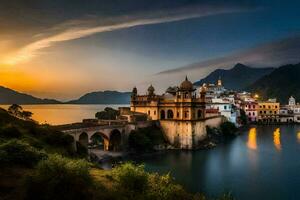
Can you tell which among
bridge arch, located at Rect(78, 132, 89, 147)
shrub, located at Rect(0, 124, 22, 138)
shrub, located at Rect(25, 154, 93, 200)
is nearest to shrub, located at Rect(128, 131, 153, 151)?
bridge arch, located at Rect(78, 132, 89, 147)

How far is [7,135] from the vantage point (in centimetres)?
2591

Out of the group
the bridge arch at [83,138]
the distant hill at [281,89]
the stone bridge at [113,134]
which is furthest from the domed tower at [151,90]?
the distant hill at [281,89]

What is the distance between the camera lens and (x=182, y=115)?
55.6 m

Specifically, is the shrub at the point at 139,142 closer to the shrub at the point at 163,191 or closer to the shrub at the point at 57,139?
the shrub at the point at 57,139

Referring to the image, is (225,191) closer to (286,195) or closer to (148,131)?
(286,195)

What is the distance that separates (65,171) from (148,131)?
37.1 meters

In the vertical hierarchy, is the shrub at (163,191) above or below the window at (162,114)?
below

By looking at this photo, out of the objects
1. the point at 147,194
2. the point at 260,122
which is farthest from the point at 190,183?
the point at 260,122

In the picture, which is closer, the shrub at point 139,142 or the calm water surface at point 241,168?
the calm water surface at point 241,168

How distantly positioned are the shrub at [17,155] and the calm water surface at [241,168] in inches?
666

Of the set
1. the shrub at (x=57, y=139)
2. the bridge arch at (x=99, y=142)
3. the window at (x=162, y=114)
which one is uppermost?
the window at (x=162, y=114)

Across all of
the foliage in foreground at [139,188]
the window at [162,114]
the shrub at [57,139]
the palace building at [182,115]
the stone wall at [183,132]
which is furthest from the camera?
the window at [162,114]

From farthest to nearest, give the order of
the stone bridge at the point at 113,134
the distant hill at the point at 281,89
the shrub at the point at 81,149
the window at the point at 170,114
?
the distant hill at the point at 281,89 < the window at the point at 170,114 < the stone bridge at the point at 113,134 < the shrub at the point at 81,149

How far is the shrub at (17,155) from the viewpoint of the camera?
780 inches
